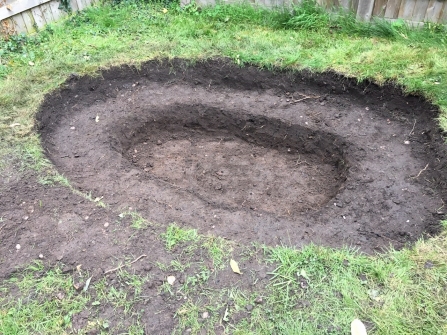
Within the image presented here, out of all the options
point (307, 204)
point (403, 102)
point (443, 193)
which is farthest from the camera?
point (403, 102)

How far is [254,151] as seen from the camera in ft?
15.4

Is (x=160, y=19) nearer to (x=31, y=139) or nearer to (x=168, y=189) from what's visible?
(x=31, y=139)

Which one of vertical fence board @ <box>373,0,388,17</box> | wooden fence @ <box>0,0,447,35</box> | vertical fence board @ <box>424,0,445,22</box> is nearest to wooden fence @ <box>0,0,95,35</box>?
wooden fence @ <box>0,0,447,35</box>

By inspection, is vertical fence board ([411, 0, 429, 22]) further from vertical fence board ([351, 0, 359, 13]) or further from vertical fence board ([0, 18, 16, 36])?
vertical fence board ([0, 18, 16, 36])

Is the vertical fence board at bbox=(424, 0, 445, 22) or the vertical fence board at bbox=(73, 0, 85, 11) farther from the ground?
the vertical fence board at bbox=(73, 0, 85, 11)

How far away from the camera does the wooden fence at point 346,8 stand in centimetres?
523

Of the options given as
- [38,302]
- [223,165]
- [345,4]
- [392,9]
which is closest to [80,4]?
[223,165]

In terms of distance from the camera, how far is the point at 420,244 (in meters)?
3.01

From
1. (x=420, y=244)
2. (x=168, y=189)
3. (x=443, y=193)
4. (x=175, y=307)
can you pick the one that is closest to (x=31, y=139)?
(x=168, y=189)

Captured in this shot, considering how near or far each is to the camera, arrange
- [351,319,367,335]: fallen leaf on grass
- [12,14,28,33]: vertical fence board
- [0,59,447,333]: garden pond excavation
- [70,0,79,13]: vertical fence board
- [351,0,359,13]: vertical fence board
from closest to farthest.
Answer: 1. [351,319,367,335]: fallen leaf on grass
2. [0,59,447,333]: garden pond excavation
3. [12,14,28,33]: vertical fence board
4. [351,0,359,13]: vertical fence board
5. [70,0,79,13]: vertical fence board

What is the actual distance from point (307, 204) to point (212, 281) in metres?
1.56

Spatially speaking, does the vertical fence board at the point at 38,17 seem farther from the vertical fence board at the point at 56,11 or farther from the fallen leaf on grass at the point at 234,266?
the fallen leaf on grass at the point at 234,266

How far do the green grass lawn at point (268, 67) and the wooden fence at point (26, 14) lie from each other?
16 cm

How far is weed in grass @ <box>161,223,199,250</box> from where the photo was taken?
304 cm
